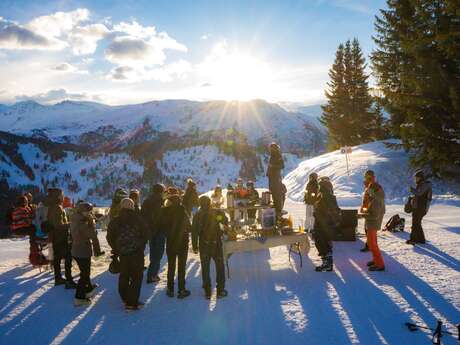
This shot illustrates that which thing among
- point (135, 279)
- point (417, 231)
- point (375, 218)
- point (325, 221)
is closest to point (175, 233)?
point (135, 279)

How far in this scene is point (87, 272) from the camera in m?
6.98

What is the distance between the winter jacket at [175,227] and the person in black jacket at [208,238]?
20 centimetres

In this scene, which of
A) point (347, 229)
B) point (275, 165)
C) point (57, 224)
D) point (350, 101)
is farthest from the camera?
point (350, 101)

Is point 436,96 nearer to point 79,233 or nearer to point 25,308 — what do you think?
point 79,233

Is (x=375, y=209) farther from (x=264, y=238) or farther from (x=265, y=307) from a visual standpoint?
(x=265, y=307)

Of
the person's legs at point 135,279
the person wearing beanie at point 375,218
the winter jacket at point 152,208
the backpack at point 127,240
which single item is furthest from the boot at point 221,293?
the person wearing beanie at point 375,218

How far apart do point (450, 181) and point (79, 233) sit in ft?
69.3

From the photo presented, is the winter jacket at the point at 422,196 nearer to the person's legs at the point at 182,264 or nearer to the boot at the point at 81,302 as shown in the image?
the person's legs at the point at 182,264

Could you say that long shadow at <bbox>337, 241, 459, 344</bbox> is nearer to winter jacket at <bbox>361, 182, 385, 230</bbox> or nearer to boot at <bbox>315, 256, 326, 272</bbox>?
boot at <bbox>315, 256, 326, 272</bbox>

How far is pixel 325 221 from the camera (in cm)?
812

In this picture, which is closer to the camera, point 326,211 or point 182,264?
point 182,264

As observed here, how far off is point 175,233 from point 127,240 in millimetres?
1004

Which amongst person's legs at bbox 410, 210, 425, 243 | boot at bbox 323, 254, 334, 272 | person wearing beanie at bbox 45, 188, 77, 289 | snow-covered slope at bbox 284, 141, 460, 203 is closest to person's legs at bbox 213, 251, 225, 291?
boot at bbox 323, 254, 334, 272

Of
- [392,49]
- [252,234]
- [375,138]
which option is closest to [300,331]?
[252,234]
